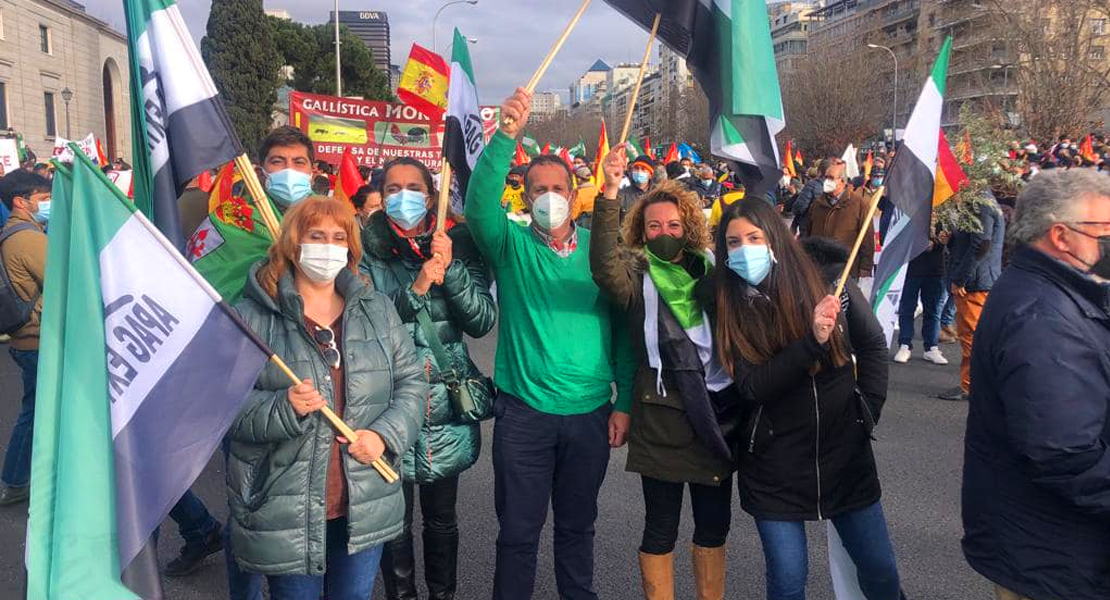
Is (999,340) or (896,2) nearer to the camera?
(999,340)

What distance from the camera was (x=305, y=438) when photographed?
283 cm

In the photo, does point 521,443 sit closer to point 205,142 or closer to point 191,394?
point 191,394

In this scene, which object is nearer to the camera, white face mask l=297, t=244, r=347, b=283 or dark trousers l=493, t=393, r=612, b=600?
white face mask l=297, t=244, r=347, b=283

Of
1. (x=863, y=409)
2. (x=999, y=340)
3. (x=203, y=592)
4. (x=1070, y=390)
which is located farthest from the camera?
(x=203, y=592)

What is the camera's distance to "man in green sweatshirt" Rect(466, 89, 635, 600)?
3443mm

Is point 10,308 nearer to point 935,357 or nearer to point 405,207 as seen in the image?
point 405,207

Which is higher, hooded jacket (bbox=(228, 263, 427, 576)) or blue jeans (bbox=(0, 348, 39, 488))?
hooded jacket (bbox=(228, 263, 427, 576))

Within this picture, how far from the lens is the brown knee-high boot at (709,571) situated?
11.3ft

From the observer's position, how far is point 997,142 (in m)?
9.09

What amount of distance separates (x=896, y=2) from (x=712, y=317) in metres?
93.4

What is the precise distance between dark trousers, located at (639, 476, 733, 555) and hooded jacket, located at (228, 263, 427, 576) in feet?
3.27

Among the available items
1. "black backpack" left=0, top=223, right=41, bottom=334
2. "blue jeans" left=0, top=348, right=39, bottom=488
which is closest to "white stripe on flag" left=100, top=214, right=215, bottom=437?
"black backpack" left=0, top=223, right=41, bottom=334

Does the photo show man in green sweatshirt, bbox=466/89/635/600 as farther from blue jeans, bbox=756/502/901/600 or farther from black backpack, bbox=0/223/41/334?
black backpack, bbox=0/223/41/334

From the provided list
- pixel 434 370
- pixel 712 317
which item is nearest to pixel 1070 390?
pixel 712 317
